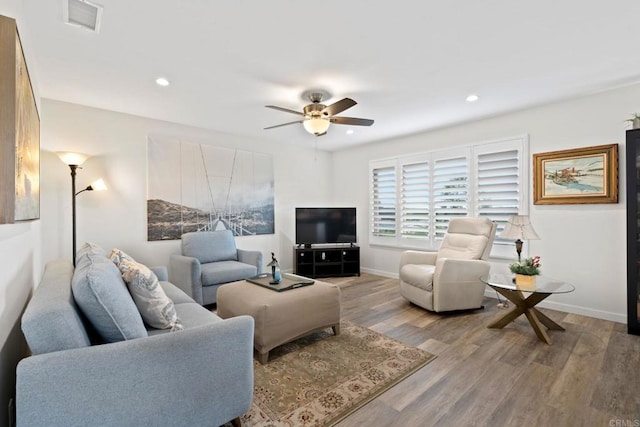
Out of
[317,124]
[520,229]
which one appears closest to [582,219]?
[520,229]

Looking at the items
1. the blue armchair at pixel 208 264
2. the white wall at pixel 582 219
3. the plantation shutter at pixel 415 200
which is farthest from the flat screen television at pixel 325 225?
the white wall at pixel 582 219

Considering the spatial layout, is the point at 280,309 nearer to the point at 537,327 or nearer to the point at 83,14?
the point at 537,327

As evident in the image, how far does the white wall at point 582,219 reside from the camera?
315 cm

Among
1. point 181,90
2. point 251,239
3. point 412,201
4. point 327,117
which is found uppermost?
point 181,90

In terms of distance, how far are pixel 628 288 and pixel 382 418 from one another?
281cm

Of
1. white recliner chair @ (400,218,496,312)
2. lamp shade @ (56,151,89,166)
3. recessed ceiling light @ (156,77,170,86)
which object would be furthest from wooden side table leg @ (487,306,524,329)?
lamp shade @ (56,151,89,166)

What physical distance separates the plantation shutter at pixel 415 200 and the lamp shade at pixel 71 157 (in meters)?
4.45

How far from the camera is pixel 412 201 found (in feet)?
16.4

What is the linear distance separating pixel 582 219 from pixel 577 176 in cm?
49

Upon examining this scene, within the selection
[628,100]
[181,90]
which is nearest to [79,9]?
[181,90]

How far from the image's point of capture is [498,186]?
404 centimetres

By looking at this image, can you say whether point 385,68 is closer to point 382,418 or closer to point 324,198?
point 382,418

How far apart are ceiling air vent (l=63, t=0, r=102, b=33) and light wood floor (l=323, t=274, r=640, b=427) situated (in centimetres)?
296

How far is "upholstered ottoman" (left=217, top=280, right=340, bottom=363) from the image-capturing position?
7.70ft
